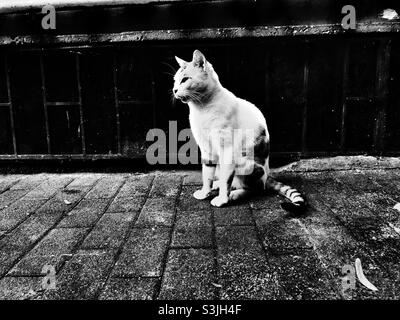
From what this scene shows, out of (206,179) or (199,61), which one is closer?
(199,61)

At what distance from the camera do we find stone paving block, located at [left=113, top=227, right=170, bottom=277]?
92.6 inches

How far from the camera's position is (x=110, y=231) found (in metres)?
3.00

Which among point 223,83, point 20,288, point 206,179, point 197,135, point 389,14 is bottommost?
point 20,288

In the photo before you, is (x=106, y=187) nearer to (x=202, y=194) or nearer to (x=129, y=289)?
(x=202, y=194)

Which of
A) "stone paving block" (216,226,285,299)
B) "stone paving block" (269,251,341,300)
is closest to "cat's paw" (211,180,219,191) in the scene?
"stone paving block" (216,226,285,299)

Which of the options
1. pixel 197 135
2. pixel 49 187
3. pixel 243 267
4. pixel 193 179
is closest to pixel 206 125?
pixel 197 135

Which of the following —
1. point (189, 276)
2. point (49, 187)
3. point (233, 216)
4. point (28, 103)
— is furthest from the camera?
point (28, 103)

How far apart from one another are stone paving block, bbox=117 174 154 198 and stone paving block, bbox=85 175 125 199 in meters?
0.09

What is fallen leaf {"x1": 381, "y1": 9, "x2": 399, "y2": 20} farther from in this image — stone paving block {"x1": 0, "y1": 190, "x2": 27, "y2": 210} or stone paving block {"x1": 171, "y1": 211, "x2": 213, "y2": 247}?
stone paving block {"x1": 0, "y1": 190, "x2": 27, "y2": 210}

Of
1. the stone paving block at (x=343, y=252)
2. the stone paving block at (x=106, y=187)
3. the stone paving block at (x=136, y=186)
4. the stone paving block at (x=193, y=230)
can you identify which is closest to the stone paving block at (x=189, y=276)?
the stone paving block at (x=193, y=230)

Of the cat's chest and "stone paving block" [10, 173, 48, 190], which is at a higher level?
the cat's chest

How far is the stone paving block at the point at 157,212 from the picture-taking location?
10.4 feet

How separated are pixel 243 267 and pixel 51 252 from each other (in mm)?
1501
